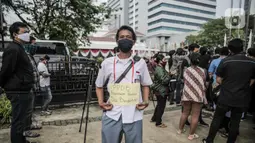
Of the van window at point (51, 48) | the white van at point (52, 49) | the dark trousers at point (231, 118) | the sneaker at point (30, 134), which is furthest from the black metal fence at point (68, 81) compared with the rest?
the dark trousers at point (231, 118)

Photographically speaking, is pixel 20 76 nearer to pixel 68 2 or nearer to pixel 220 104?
pixel 220 104

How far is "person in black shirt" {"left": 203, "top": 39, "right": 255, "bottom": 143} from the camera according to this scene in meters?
3.01

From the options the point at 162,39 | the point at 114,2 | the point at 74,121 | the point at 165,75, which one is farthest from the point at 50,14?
the point at 114,2

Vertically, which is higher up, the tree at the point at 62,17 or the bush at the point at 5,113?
the tree at the point at 62,17

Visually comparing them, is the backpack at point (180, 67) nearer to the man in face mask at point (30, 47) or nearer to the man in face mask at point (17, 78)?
the man in face mask at point (30, 47)

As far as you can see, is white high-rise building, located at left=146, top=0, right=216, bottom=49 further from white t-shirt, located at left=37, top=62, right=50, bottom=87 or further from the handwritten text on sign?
the handwritten text on sign

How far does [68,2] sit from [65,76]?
22.8 feet

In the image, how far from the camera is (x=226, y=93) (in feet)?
10.1

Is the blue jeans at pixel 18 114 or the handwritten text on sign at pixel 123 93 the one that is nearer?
the handwritten text on sign at pixel 123 93

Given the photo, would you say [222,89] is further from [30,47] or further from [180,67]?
[30,47]

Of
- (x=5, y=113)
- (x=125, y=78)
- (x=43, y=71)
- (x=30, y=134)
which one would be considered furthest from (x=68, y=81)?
(x=125, y=78)

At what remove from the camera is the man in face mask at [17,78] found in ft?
8.88

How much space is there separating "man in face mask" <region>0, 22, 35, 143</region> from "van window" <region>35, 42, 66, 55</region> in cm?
521

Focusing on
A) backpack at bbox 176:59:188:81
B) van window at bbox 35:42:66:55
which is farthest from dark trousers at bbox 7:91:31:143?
van window at bbox 35:42:66:55
